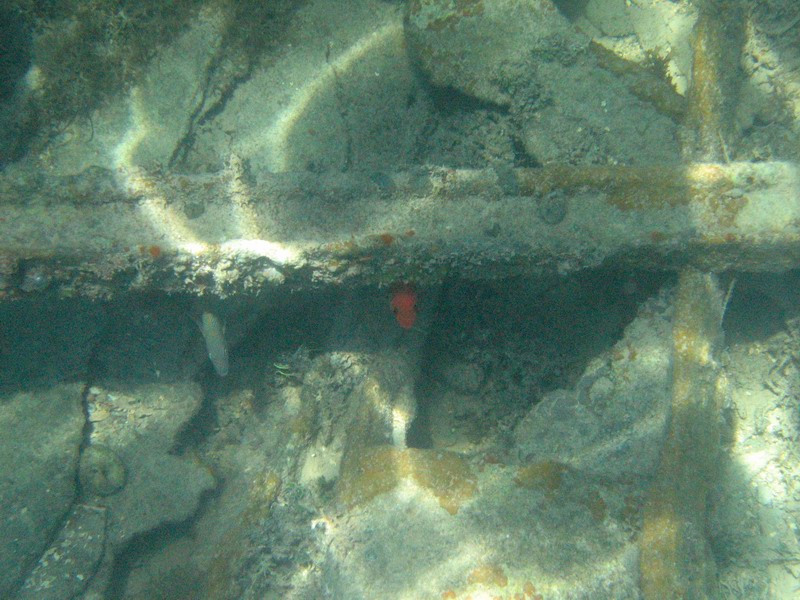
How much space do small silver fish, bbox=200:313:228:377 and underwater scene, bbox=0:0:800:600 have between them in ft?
0.08

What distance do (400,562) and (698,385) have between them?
227cm

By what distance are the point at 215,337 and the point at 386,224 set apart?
64.9 inches

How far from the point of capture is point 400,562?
278cm

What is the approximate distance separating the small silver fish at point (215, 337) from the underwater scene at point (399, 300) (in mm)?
25

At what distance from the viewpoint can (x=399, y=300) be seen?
338cm

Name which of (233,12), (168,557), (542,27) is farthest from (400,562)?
(233,12)

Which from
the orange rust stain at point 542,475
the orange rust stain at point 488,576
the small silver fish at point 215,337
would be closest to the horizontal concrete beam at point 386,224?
the small silver fish at point 215,337

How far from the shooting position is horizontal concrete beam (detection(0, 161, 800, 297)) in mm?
2898

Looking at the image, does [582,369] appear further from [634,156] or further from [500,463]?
[634,156]

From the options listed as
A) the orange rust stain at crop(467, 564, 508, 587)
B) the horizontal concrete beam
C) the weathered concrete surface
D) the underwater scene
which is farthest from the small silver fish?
the orange rust stain at crop(467, 564, 508, 587)

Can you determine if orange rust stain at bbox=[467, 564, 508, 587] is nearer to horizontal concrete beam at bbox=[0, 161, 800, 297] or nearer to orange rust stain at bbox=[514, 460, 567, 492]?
orange rust stain at bbox=[514, 460, 567, 492]

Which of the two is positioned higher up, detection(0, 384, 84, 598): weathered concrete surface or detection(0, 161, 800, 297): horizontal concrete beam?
detection(0, 161, 800, 297): horizontal concrete beam

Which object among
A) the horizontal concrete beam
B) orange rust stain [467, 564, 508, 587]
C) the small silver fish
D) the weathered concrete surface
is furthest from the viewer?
the weathered concrete surface

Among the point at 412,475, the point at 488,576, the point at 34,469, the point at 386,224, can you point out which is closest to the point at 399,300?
the point at 386,224
